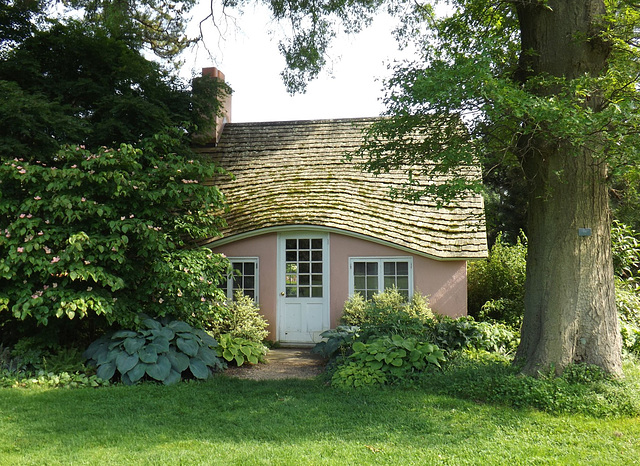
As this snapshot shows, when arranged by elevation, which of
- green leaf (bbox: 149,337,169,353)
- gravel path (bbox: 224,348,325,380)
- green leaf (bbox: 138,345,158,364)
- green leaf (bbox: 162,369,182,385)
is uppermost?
green leaf (bbox: 149,337,169,353)

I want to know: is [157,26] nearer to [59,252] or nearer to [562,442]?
[59,252]

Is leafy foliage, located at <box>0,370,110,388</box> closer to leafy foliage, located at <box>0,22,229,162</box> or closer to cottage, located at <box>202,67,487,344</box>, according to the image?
leafy foliage, located at <box>0,22,229,162</box>

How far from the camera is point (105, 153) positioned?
8.11 m

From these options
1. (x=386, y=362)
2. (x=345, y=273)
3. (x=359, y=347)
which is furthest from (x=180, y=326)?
(x=345, y=273)

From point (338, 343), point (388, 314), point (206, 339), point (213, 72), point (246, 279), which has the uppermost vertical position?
point (213, 72)

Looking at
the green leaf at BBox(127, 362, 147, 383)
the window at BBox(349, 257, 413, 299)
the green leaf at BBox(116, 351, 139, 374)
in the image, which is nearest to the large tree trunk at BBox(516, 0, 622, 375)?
the window at BBox(349, 257, 413, 299)

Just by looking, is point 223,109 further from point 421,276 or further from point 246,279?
point 421,276

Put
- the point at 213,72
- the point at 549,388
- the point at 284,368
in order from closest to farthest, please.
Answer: the point at 549,388
the point at 284,368
the point at 213,72

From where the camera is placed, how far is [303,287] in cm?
1166

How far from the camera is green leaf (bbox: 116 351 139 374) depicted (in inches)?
301

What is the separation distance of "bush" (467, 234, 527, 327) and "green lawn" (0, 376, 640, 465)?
18.2ft

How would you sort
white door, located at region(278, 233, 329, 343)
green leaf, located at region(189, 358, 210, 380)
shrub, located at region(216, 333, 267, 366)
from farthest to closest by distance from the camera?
1. white door, located at region(278, 233, 329, 343)
2. shrub, located at region(216, 333, 267, 366)
3. green leaf, located at region(189, 358, 210, 380)

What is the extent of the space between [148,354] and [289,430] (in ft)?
10.7

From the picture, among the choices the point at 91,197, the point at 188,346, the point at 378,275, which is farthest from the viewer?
the point at 378,275
